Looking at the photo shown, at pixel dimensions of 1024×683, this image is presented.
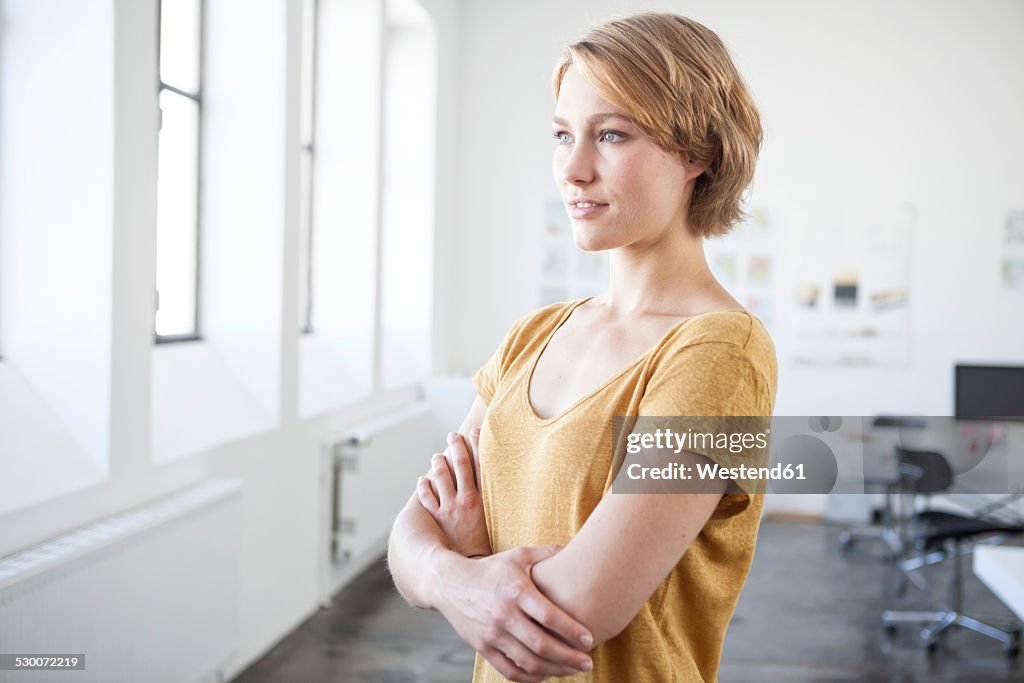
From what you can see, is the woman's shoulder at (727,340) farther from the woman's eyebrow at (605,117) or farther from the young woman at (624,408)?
the woman's eyebrow at (605,117)

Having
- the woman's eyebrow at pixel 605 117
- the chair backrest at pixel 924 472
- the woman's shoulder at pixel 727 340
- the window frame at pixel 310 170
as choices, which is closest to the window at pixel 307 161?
the window frame at pixel 310 170

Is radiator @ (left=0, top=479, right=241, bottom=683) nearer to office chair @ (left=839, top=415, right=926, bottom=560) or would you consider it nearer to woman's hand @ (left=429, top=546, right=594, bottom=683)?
woman's hand @ (left=429, top=546, right=594, bottom=683)

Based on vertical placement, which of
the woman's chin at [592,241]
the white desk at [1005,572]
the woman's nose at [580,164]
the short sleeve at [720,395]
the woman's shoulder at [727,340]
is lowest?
the white desk at [1005,572]

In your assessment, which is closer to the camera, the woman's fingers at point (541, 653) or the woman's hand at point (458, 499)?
the woman's fingers at point (541, 653)

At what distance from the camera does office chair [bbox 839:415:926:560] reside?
5406 mm

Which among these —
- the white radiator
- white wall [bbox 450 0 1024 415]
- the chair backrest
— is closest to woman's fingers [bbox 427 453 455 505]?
the white radiator

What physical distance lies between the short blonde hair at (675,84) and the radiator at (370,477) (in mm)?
3478

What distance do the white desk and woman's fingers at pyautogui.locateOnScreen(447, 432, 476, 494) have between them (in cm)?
156

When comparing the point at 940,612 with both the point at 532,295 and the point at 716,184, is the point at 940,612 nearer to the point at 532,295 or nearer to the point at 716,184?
the point at 532,295

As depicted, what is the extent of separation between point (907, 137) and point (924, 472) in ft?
8.97

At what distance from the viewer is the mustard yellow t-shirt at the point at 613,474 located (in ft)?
3.06

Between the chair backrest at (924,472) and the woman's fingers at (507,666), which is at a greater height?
the woman's fingers at (507,666)

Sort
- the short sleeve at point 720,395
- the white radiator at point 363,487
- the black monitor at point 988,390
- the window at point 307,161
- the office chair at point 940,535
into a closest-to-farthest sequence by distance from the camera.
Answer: the short sleeve at point 720,395 < the office chair at point 940,535 < the white radiator at point 363,487 < the window at point 307,161 < the black monitor at point 988,390

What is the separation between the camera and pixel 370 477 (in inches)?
180
